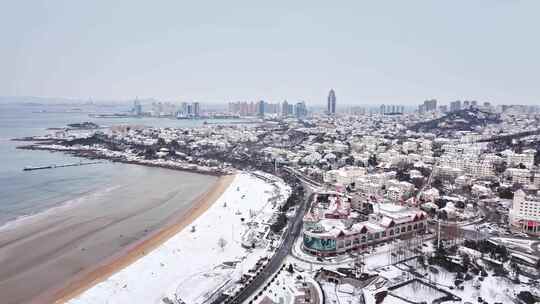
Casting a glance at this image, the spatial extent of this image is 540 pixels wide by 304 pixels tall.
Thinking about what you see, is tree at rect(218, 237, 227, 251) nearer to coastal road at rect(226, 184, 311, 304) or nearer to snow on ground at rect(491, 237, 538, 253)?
coastal road at rect(226, 184, 311, 304)

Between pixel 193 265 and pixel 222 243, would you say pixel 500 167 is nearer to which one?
pixel 222 243

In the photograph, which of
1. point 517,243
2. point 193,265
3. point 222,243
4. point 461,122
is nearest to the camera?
point 193,265

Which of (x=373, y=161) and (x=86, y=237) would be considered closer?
(x=86, y=237)

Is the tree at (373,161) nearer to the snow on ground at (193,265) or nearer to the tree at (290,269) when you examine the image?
the snow on ground at (193,265)

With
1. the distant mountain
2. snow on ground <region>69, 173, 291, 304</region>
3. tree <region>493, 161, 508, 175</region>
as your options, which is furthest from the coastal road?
the distant mountain

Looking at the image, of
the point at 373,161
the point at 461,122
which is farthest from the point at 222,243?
the point at 461,122

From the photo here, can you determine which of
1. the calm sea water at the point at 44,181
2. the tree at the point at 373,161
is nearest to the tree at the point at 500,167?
the tree at the point at 373,161
